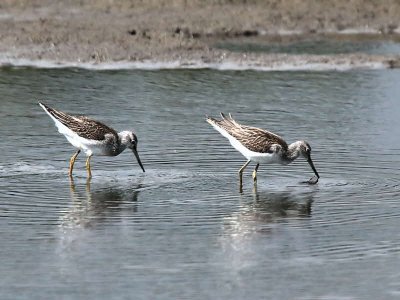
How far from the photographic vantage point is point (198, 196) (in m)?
15.7

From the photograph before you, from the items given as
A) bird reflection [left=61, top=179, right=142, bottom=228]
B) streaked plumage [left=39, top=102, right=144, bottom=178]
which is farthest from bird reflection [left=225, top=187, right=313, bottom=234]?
streaked plumage [left=39, top=102, right=144, bottom=178]

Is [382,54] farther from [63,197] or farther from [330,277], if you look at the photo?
[330,277]

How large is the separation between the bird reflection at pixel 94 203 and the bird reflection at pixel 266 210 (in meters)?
1.39

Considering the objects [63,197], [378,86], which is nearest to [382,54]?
[378,86]

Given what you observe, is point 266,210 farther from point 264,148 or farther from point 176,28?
point 176,28

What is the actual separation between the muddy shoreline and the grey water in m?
1.84

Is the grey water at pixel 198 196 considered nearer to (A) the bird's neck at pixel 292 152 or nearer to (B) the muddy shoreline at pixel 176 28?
(A) the bird's neck at pixel 292 152

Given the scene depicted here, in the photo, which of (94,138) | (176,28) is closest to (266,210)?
(94,138)

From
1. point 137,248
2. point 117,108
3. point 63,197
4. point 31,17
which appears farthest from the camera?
point 31,17

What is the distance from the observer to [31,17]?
31.0m

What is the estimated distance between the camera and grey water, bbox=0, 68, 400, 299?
11.9 m

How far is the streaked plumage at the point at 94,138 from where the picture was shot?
17.4 m

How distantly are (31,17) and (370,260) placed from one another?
65.4ft

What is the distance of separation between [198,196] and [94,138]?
2.35 meters
